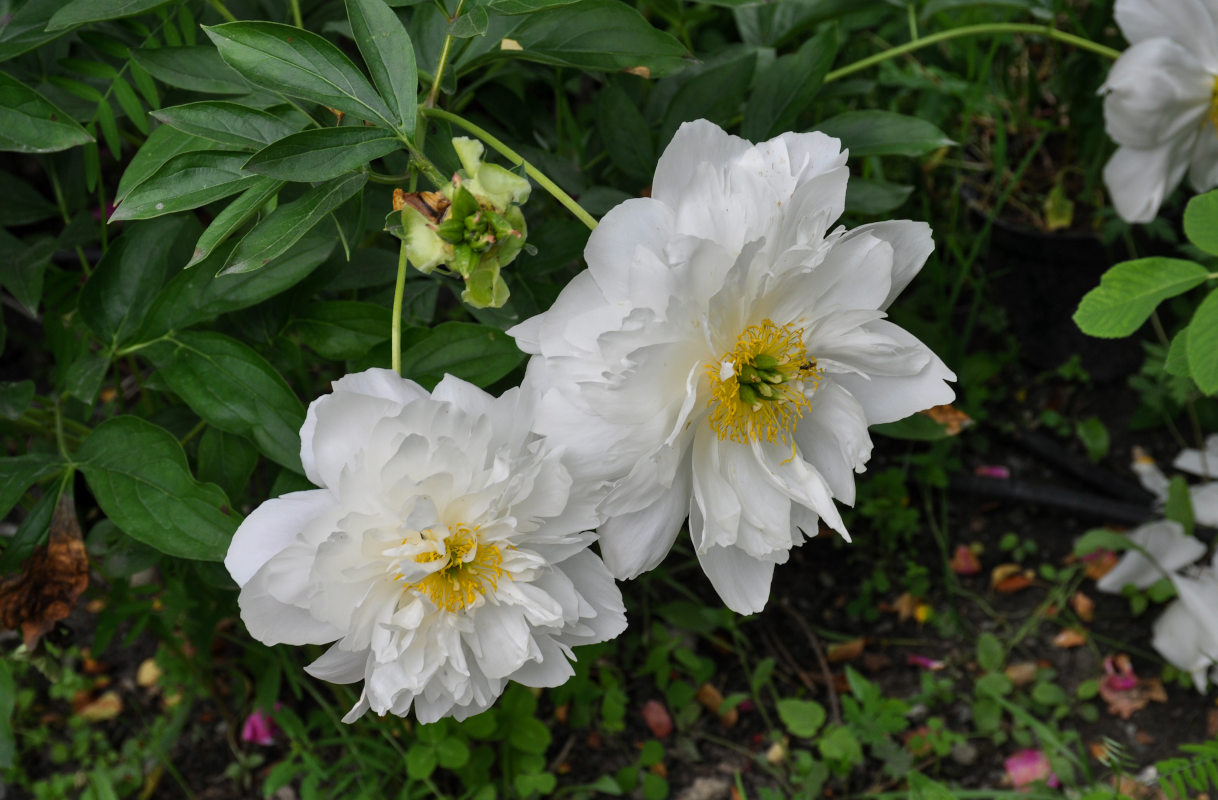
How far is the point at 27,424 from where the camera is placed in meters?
1.09

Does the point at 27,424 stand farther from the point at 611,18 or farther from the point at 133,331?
the point at 611,18

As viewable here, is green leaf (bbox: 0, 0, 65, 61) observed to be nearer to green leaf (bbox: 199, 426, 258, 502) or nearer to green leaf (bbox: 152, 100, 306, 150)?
green leaf (bbox: 152, 100, 306, 150)

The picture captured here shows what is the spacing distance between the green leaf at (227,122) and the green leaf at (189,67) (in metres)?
0.13

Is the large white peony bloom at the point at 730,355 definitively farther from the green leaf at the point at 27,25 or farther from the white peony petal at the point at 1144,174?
the white peony petal at the point at 1144,174

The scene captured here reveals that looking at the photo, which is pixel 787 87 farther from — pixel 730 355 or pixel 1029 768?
pixel 1029 768

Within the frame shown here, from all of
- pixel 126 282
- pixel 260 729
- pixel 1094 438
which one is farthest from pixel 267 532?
pixel 1094 438

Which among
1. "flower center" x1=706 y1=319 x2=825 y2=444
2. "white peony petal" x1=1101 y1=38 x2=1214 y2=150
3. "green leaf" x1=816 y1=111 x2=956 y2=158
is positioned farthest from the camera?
"white peony petal" x1=1101 y1=38 x2=1214 y2=150

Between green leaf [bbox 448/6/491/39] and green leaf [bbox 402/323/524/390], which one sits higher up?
green leaf [bbox 448/6/491/39]

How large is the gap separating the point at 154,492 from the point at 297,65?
0.40 metres

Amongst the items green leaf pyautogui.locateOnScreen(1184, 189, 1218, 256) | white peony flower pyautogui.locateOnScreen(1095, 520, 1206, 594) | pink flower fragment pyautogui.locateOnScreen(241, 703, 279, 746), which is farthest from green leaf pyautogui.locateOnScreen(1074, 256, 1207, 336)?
pink flower fragment pyautogui.locateOnScreen(241, 703, 279, 746)

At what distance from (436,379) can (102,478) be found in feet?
1.08

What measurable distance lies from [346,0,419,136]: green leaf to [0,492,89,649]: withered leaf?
54cm

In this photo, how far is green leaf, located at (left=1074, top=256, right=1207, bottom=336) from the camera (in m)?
0.93

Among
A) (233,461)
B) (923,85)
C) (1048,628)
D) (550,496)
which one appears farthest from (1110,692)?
(233,461)
